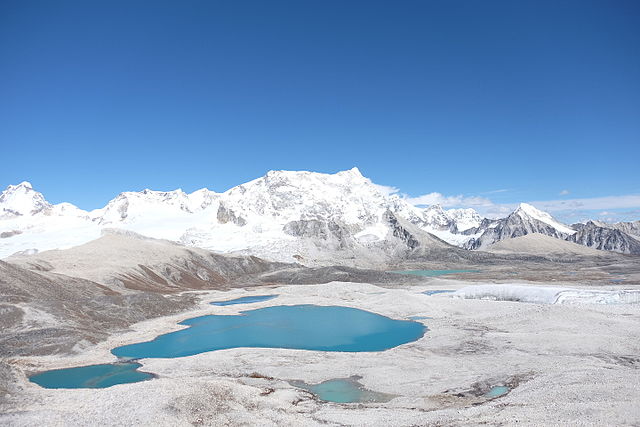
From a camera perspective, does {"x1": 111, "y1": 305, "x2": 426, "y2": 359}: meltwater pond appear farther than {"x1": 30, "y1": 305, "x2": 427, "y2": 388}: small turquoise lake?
Yes

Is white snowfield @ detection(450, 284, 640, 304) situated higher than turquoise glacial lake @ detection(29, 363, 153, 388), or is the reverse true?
white snowfield @ detection(450, 284, 640, 304)

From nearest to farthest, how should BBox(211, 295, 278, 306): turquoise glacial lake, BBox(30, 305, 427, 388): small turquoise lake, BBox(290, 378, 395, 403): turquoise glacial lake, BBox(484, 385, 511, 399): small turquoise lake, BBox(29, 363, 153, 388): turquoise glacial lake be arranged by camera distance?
BBox(484, 385, 511, 399): small turquoise lake < BBox(290, 378, 395, 403): turquoise glacial lake < BBox(29, 363, 153, 388): turquoise glacial lake < BBox(30, 305, 427, 388): small turquoise lake < BBox(211, 295, 278, 306): turquoise glacial lake

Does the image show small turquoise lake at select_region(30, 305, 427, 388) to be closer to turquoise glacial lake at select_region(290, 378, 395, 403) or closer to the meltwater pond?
the meltwater pond

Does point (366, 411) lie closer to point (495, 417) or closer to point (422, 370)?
point (495, 417)

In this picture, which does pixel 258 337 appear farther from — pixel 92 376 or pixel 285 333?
pixel 92 376

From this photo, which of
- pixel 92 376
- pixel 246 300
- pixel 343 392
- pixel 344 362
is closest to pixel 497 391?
pixel 343 392

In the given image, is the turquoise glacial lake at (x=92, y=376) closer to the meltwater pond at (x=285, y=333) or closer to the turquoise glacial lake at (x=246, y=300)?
the meltwater pond at (x=285, y=333)

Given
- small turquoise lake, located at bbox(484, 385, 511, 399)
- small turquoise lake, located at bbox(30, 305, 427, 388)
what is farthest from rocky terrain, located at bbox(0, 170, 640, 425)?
small turquoise lake, located at bbox(30, 305, 427, 388)
